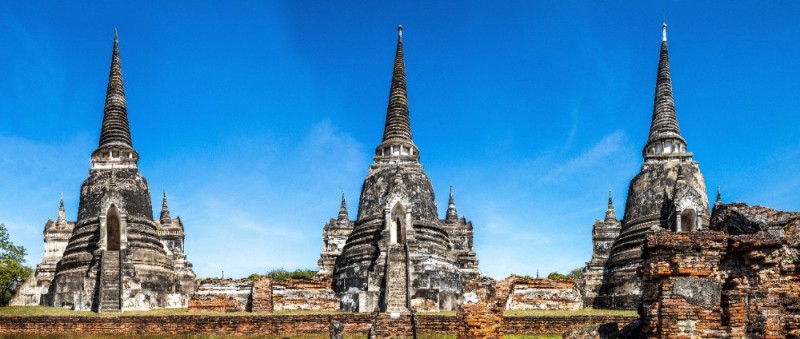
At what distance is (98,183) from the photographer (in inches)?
1265

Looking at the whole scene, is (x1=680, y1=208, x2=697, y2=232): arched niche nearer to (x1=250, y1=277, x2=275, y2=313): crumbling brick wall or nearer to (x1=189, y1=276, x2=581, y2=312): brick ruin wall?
(x1=189, y1=276, x2=581, y2=312): brick ruin wall

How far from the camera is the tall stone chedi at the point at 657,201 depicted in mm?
29094

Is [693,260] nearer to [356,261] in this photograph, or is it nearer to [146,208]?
[356,261]

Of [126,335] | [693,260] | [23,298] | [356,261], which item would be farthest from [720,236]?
[23,298]

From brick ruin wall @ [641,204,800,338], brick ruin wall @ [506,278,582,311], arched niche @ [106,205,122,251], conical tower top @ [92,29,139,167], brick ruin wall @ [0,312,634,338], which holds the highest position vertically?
conical tower top @ [92,29,139,167]

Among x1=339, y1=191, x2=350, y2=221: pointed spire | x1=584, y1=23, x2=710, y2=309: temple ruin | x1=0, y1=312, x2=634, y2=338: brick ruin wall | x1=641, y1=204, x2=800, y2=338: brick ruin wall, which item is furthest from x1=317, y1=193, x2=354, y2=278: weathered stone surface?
x1=641, y1=204, x2=800, y2=338: brick ruin wall

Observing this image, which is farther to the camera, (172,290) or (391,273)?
(172,290)

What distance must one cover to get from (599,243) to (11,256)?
2667 cm

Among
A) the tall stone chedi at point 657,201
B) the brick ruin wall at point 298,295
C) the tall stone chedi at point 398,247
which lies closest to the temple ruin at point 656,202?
the tall stone chedi at point 657,201

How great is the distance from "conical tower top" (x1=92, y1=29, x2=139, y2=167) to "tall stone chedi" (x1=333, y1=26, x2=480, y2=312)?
1062cm

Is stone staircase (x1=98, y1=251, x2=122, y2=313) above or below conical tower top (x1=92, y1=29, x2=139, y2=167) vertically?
below

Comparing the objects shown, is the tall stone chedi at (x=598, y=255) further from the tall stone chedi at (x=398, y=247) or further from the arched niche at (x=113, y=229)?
the arched niche at (x=113, y=229)

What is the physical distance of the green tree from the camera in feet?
105

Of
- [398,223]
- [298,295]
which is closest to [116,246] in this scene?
[298,295]
